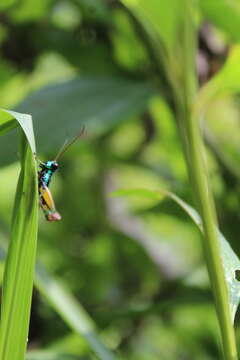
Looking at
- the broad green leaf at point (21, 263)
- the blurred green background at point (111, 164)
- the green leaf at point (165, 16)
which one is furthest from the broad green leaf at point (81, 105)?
the broad green leaf at point (21, 263)

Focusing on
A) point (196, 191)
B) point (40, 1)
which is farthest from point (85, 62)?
point (196, 191)

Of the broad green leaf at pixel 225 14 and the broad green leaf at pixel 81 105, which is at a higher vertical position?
the broad green leaf at pixel 225 14

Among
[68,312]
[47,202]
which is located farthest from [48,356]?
[47,202]

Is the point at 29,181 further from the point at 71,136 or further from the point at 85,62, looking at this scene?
the point at 85,62

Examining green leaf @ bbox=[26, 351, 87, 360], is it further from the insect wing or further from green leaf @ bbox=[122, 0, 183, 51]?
green leaf @ bbox=[122, 0, 183, 51]

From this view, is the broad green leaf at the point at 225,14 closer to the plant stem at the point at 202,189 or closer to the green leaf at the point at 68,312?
the plant stem at the point at 202,189

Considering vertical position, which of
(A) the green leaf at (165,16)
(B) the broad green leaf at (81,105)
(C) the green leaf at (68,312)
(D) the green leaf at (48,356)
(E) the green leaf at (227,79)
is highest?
(A) the green leaf at (165,16)
